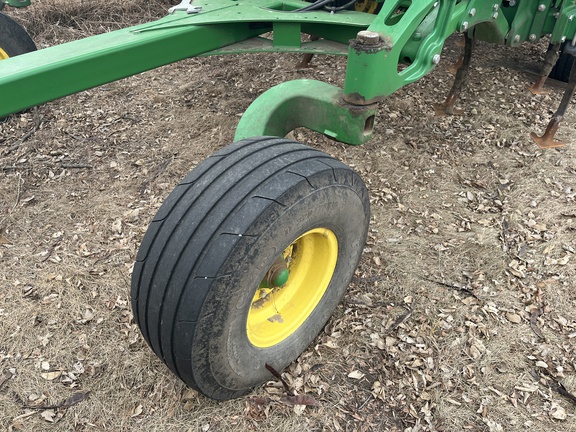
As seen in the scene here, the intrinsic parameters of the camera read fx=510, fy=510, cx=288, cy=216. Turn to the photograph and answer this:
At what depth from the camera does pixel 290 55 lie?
5066mm

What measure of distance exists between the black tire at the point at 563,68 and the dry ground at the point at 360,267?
0.27m

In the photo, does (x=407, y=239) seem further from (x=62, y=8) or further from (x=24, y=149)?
(x=62, y=8)

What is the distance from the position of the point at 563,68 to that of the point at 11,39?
4.76 meters

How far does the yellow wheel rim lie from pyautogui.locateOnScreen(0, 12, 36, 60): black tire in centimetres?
299

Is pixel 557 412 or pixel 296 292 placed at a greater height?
pixel 296 292

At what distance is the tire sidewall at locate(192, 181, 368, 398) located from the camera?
1.74 m

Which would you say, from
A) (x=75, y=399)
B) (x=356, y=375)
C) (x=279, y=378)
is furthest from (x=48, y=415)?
(x=356, y=375)

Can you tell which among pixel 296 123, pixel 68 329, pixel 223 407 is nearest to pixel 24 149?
pixel 68 329

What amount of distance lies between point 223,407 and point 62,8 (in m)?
4.94

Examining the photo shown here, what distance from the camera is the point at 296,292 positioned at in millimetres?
2354

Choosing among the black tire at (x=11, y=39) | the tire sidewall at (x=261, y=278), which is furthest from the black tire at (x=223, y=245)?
the black tire at (x=11, y=39)

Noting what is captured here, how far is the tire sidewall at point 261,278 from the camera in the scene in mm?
1737

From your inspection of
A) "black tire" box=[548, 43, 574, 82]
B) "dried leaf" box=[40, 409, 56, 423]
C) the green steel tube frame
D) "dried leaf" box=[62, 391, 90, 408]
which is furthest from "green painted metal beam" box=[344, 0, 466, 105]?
"black tire" box=[548, 43, 574, 82]

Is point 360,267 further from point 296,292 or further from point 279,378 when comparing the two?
point 279,378
